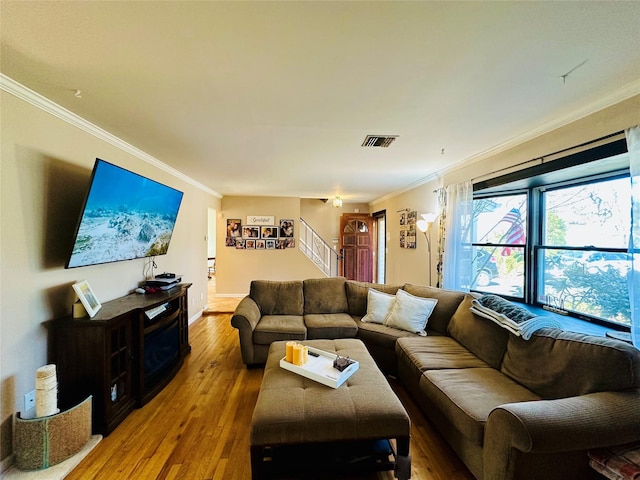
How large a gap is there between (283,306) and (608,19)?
138 inches

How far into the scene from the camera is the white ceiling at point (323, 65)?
1.15 m

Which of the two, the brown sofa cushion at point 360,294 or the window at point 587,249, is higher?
the window at point 587,249

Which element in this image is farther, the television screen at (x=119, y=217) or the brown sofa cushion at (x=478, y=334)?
the brown sofa cushion at (x=478, y=334)

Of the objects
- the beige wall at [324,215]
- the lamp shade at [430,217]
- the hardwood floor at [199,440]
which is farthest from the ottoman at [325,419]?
the beige wall at [324,215]

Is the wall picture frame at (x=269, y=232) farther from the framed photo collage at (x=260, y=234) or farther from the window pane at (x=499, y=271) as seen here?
the window pane at (x=499, y=271)

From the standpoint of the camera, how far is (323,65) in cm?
148

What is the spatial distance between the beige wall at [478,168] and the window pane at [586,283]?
101 cm

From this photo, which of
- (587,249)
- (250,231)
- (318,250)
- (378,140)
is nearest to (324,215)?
(318,250)

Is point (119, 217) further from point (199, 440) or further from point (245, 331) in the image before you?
point (199, 440)

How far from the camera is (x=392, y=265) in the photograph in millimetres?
5965

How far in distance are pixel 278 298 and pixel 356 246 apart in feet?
13.8

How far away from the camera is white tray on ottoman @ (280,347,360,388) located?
5.87ft

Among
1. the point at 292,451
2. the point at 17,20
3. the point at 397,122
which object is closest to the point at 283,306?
the point at 292,451

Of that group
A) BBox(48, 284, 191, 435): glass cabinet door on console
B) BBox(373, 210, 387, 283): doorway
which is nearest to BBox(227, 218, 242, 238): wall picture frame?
BBox(373, 210, 387, 283): doorway
